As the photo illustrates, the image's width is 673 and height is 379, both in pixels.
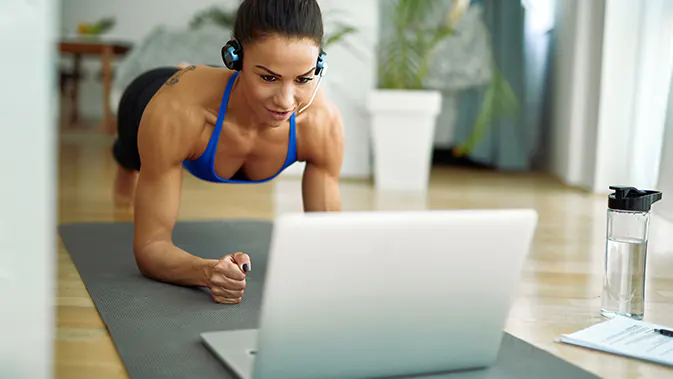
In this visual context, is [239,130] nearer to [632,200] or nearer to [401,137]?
[632,200]

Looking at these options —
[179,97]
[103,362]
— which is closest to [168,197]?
[179,97]

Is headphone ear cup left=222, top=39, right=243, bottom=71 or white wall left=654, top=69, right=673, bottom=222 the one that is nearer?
headphone ear cup left=222, top=39, right=243, bottom=71

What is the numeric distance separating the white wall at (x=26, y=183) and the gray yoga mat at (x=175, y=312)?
0.27m

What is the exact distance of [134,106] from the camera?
2008 mm

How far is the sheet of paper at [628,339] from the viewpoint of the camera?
1.12 m

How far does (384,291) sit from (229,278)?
47cm

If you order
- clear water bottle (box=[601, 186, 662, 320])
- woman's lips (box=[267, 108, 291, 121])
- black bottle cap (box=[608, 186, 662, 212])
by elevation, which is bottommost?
clear water bottle (box=[601, 186, 662, 320])

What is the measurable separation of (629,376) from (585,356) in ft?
0.30

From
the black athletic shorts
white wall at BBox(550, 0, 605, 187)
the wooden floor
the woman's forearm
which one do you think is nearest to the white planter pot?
the wooden floor

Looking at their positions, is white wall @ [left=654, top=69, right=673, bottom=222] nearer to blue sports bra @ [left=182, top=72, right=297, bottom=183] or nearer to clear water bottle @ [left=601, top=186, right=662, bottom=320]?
clear water bottle @ [left=601, top=186, right=662, bottom=320]

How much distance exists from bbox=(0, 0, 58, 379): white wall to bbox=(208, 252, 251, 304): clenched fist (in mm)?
546

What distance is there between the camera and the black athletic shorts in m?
1.98

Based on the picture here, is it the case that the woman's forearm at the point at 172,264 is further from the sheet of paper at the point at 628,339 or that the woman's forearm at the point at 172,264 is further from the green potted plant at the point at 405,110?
the green potted plant at the point at 405,110

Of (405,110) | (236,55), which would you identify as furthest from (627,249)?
(405,110)
